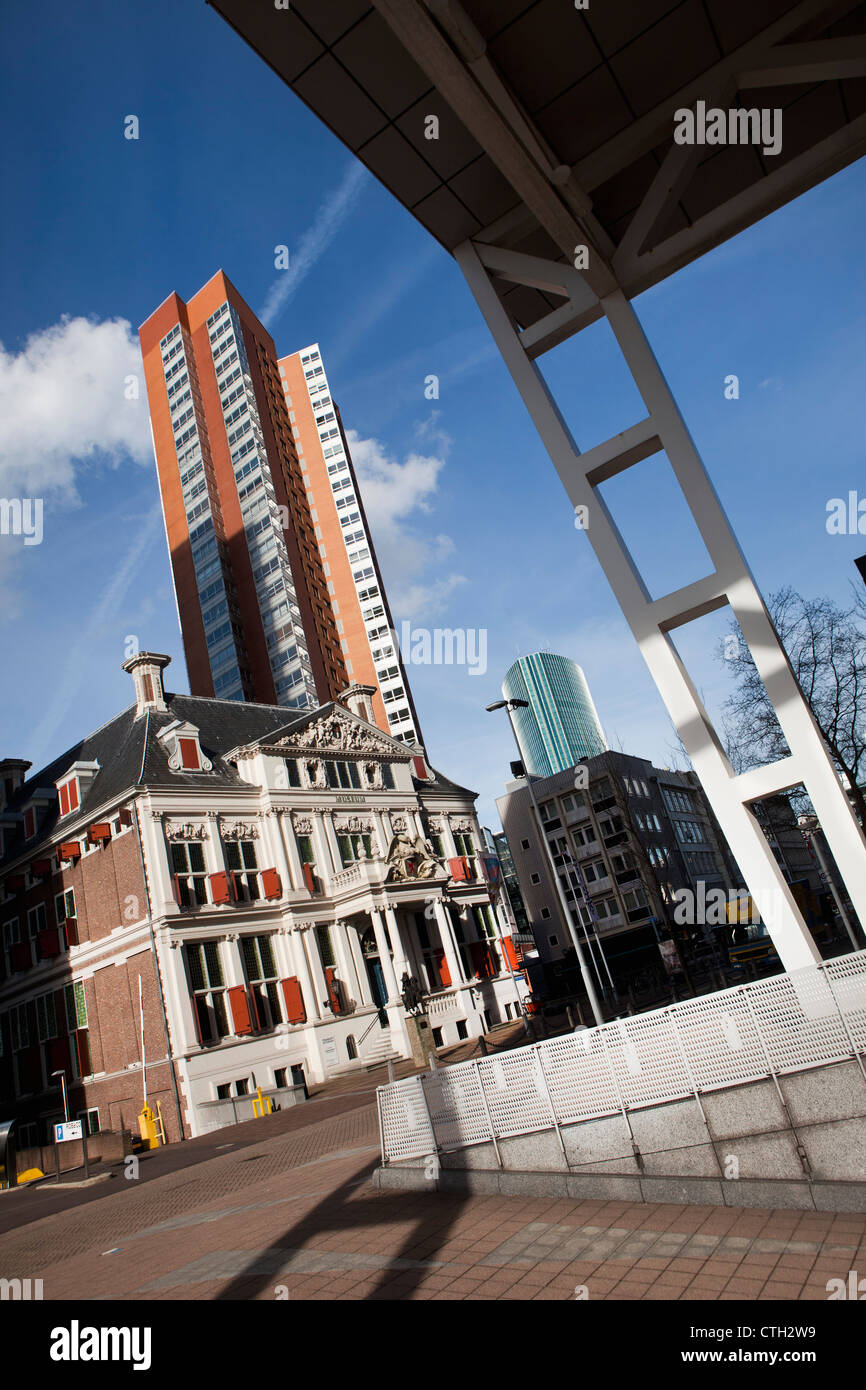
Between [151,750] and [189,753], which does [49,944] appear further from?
[189,753]

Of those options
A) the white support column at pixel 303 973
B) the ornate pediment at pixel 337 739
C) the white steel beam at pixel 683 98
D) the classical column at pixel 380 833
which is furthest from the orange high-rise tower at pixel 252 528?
the white steel beam at pixel 683 98

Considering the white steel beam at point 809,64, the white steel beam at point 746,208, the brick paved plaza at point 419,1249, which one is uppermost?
the white steel beam at point 809,64

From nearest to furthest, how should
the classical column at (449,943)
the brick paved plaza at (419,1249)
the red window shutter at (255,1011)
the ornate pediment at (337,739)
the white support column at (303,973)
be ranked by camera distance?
the brick paved plaza at (419,1249)
the red window shutter at (255,1011)
the white support column at (303,973)
the classical column at (449,943)
the ornate pediment at (337,739)

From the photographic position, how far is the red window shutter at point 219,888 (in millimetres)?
27406

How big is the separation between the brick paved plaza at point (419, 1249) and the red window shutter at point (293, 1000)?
15.7m

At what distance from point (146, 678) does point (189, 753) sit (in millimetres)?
4371

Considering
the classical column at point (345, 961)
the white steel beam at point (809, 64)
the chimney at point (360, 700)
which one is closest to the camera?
the white steel beam at point (809, 64)

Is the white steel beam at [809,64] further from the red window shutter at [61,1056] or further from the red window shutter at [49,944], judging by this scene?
the red window shutter at [61,1056]

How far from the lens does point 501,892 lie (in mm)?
40406

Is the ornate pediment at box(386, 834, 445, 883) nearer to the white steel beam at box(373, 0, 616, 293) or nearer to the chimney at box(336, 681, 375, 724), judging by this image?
the chimney at box(336, 681, 375, 724)

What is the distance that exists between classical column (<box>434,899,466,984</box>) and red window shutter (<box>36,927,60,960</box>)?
14.3m

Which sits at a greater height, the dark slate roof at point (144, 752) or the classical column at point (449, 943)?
the dark slate roof at point (144, 752)

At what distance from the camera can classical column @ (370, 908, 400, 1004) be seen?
30.0 meters

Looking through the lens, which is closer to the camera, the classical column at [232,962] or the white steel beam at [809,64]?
the white steel beam at [809,64]
